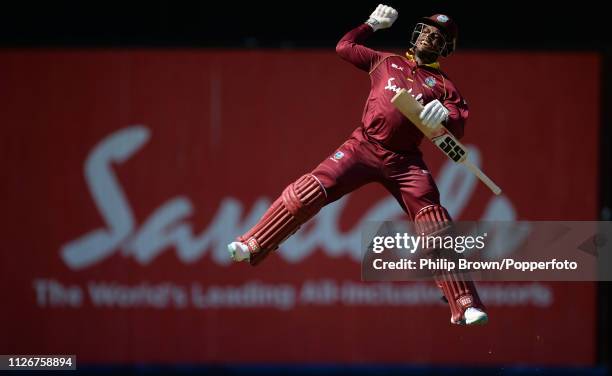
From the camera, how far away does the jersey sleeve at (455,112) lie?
19.5ft

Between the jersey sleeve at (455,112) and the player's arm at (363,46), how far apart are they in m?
0.40

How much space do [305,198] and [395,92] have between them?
2.19 feet

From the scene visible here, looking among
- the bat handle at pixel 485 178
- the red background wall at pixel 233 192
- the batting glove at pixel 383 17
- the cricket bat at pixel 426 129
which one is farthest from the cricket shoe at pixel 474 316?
the red background wall at pixel 233 192

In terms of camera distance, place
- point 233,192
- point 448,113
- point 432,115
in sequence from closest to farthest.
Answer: point 432,115, point 448,113, point 233,192

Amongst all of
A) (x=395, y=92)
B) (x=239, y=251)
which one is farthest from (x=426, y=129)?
(x=239, y=251)

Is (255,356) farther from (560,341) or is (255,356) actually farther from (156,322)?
(560,341)

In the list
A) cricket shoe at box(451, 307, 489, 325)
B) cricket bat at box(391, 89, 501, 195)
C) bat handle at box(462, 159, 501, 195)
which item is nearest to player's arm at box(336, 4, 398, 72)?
cricket bat at box(391, 89, 501, 195)

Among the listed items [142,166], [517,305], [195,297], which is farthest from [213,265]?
[517,305]

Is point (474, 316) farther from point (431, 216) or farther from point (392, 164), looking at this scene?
point (392, 164)

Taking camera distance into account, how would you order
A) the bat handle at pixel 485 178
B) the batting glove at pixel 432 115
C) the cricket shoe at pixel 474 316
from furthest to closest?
the cricket shoe at pixel 474 316
the bat handle at pixel 485 178
the batting glove at pixel 432 115

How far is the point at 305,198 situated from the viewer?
6.07m

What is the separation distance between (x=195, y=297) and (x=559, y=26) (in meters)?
3.61

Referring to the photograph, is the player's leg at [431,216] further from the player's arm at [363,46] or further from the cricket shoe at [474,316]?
the player's arm at [363,46]

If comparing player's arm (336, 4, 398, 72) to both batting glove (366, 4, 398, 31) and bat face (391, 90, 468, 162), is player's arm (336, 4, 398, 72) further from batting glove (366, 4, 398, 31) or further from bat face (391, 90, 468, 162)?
bat face (391, 90, 468, 162)
